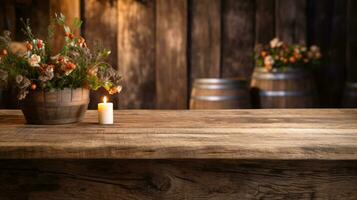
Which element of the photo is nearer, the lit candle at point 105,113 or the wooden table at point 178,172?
the wooden table at point 178,172

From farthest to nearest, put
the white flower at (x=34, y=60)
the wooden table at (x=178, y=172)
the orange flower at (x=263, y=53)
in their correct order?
1. the orange flower at (x=263, y=53)
2. the white flower at (x=34, y=60)
3. the wooden table at (x=178, y=172)

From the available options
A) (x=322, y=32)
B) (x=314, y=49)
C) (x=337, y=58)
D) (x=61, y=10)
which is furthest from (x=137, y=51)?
(x=337, y=58)

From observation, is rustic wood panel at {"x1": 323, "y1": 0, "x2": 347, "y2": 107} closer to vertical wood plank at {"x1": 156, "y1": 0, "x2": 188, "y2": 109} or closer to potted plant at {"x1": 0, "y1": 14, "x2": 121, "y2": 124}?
vertical wood plank at {"x1": 156, "y1": 0, "x2": 188, "y2": 109}

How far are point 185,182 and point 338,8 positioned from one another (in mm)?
3315

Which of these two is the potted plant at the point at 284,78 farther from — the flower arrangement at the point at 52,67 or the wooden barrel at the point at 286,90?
the flower arrangement at the point at 52,67

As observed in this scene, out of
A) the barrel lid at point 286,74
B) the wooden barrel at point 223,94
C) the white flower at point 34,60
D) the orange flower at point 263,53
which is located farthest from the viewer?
the orange flower at point 263,53

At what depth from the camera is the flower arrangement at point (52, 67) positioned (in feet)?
7.38

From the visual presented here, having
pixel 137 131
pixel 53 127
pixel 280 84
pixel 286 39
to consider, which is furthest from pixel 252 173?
pixel 286 39

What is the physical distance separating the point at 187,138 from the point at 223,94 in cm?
219

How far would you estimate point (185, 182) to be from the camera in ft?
6.67

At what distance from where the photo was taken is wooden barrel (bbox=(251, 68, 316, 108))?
4254 mm

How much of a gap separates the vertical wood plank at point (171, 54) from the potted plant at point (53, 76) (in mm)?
2399

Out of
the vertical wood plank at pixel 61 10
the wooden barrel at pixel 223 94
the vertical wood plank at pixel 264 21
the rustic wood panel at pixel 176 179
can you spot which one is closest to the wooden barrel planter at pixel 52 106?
the rustic wood panel at pixel 176 179

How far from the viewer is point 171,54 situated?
15.7ft
